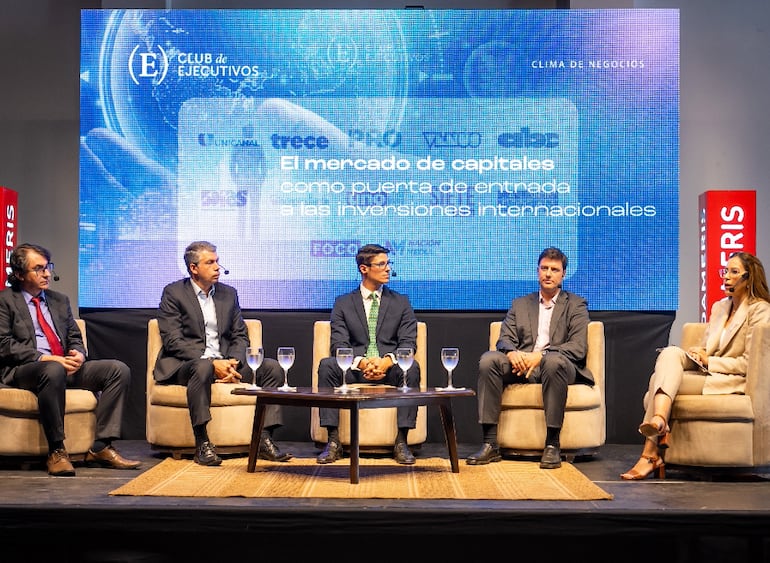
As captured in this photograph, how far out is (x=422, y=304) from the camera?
21.3ft

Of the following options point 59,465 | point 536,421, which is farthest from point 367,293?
point 59,465

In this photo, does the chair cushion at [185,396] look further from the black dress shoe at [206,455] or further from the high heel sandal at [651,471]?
the high heel sandal at [651,471]

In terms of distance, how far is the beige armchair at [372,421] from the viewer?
5562mm

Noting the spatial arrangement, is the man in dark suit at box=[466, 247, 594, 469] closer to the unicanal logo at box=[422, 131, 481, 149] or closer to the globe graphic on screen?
the unicanal logo at box=[422, 131, 481, 149]

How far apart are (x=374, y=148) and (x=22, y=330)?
2.44 metres

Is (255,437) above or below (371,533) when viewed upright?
above

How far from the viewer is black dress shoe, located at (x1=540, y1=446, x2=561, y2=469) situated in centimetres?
530

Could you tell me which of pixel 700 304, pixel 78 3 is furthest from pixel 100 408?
pixel 700 304

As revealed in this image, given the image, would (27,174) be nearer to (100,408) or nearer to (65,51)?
(65,51)

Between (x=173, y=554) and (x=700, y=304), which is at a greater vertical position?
(x=700, y=304)

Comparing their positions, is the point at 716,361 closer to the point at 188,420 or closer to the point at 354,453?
the point at 354,453

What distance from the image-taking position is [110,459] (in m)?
5.27

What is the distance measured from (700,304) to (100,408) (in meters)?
3.77

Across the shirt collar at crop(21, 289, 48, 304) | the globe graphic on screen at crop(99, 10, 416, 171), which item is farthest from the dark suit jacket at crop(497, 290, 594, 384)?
the shirt collar at crop(21, 289, 48, 304)
